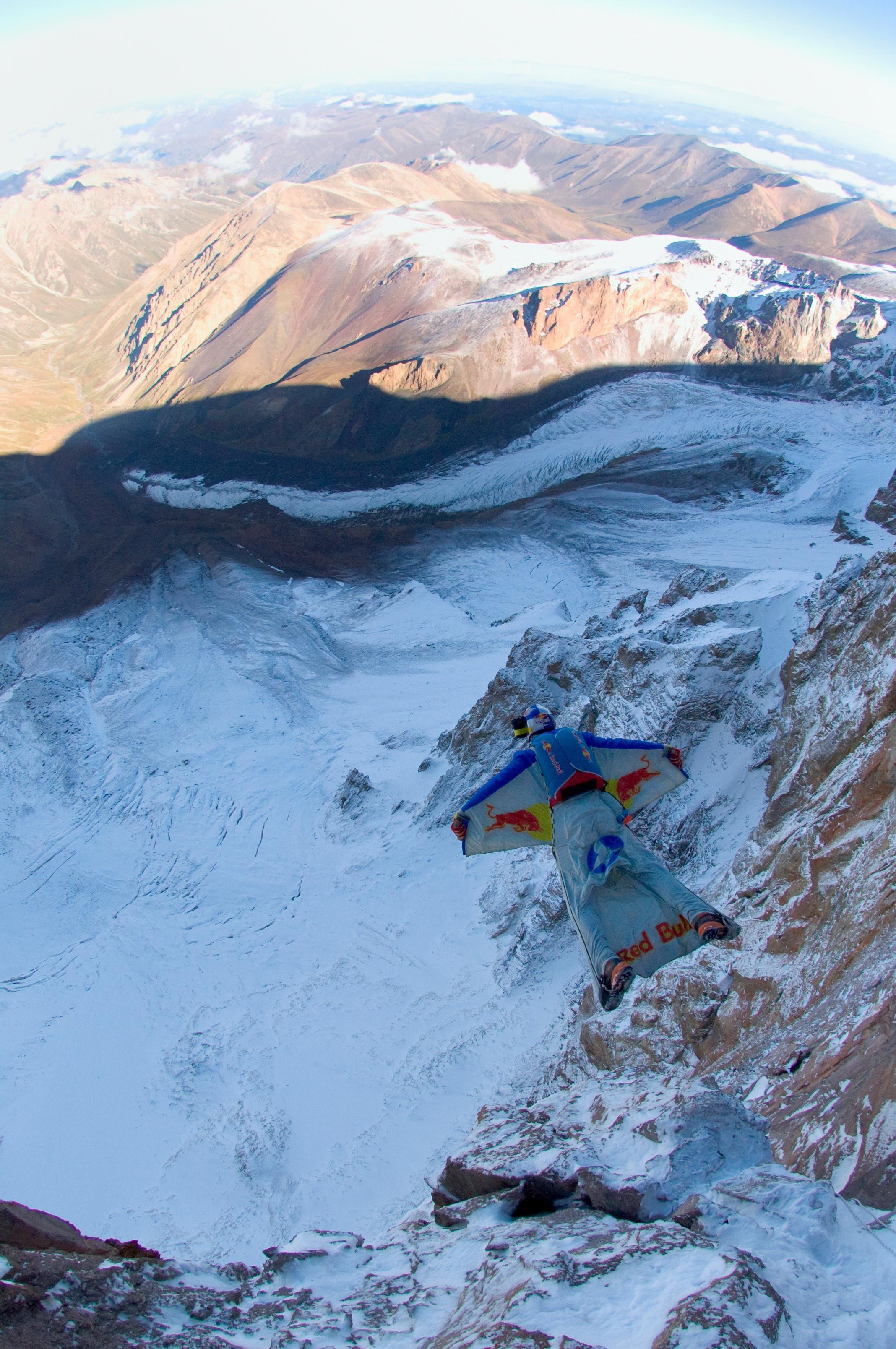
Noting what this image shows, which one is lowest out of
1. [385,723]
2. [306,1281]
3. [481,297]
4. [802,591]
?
[385,723]

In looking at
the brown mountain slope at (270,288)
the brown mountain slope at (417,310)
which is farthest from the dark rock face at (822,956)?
the brown mountain slope at (270,288)

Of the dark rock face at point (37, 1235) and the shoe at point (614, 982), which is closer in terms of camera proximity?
the dark rock face at point (37, 1235)

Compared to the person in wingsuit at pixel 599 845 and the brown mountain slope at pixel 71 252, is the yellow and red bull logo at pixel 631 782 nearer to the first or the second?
the person in wingsuit at pixel 599 845

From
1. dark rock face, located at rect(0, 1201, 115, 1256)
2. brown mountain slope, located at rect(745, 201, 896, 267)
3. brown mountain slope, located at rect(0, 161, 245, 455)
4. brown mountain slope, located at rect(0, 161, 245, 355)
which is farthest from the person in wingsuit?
brown mountain slope, located at rect(745, 201, 896, 267)

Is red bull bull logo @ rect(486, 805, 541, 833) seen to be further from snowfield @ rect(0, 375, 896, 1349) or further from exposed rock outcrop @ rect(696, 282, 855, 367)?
exposed rock outcrop @ rect(696, 282, 855, 367)

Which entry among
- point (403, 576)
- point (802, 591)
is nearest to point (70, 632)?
point (403, 576)

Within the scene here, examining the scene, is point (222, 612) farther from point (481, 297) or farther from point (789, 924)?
point (481, 297)

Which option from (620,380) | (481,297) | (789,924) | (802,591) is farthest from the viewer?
(481,297)
